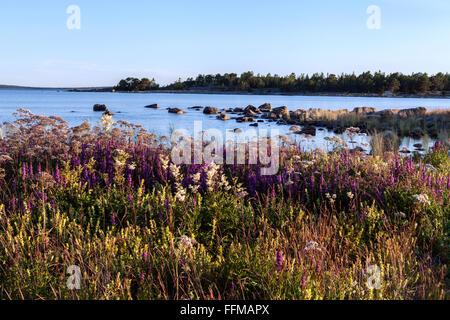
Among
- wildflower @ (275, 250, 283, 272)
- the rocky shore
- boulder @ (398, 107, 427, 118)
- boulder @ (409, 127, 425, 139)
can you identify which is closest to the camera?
wildflower @ (275, 250, 283, 272)

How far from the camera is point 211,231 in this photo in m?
4.69

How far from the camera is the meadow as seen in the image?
10.6 feet

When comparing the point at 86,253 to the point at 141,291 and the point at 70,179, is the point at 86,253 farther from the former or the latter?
the point at 70,179

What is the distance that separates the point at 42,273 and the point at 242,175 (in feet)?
14.0

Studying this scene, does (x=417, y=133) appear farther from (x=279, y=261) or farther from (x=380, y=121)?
(x=279, y=261)

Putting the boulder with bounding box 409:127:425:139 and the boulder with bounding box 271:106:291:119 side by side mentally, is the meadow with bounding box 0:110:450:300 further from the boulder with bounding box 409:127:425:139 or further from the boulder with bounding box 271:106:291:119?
the boulder with bounding box 271:106:291:119

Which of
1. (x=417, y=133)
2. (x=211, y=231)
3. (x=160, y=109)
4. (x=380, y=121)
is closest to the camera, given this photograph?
(x=211, y=231)

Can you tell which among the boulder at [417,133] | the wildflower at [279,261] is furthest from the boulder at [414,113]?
the wildflower at [279,261]

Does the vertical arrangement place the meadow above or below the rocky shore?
below

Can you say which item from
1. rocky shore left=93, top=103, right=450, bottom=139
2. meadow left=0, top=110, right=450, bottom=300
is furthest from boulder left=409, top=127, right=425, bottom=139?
meadow left=0, top=110, right=450, bottom=300

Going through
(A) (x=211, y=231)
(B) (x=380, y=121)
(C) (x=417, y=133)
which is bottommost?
(A) (x=211, y=231)

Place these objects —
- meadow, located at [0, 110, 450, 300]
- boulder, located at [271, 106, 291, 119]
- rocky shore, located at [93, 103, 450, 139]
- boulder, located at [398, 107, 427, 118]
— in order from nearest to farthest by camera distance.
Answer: meadow, located at [0, 110, 450, 300] → rocky shore, located at [93, 103, 450, 139] → boulder, located at [398, 107, 427, 118] → boulder, located at [271, 106, 291, 119]

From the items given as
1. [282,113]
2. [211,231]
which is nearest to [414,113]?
[282,113]
